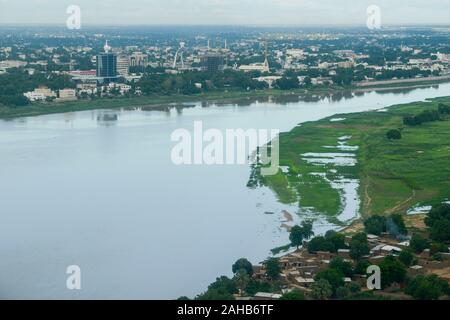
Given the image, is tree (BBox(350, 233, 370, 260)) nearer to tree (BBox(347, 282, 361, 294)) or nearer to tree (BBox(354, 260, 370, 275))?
tree (BBox(354, 260, 370, 275))

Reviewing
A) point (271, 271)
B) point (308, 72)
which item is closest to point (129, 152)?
point (271, 271)

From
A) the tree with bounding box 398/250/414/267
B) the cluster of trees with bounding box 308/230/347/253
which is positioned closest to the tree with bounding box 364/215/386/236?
the cluster of trees with bounding box 308/230/347/253

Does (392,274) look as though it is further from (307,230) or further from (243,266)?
(307,230)

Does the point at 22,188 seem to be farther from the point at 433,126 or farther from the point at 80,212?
the point at 433,126

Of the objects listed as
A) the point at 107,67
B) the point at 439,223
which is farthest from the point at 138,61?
the point at 439,223

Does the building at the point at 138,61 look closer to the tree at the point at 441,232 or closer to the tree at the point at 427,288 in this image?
the tree at the point at 441,232

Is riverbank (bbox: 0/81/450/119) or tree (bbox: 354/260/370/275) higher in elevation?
tree (bbox: 354/260/370/275)
